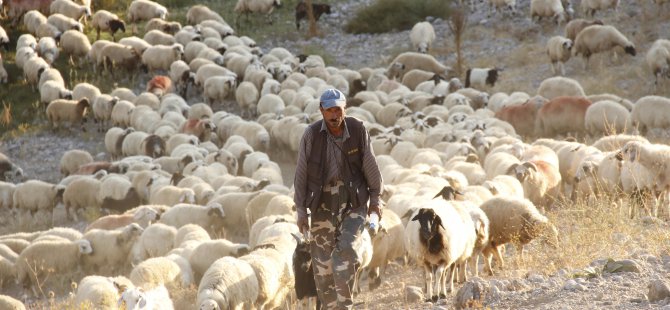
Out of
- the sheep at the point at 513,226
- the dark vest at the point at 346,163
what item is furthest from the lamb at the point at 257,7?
the dark vest at the point at 346,163

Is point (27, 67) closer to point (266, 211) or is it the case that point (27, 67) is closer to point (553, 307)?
point (266, 211)

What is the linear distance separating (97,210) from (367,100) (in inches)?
311

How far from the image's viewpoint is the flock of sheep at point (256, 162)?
8.93 m

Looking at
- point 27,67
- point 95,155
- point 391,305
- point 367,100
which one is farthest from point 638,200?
point 27,67

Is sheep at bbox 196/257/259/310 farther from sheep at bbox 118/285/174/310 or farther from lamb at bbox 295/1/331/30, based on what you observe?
lamb at bbox 295/1/331/30

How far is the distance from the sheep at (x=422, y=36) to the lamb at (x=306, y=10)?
392cm

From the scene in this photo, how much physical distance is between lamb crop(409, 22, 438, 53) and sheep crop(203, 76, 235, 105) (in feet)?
22.8

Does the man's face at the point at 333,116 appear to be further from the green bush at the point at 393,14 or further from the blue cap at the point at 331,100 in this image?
the green bush at the point at 393,14

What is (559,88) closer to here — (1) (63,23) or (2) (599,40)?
(2) (599,40)

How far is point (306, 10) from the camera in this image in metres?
29.7

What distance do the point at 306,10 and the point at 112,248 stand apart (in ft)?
61.9

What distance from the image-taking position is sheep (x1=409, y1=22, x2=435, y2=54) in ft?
88.8

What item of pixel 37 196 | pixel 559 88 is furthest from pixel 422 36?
pixel 37 196

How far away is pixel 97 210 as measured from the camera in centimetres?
1577
